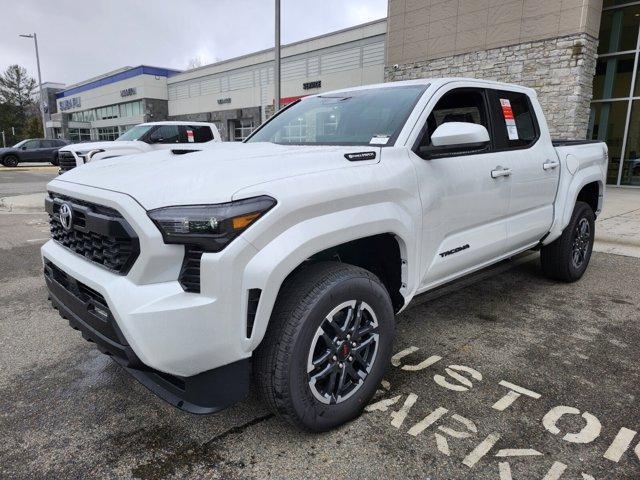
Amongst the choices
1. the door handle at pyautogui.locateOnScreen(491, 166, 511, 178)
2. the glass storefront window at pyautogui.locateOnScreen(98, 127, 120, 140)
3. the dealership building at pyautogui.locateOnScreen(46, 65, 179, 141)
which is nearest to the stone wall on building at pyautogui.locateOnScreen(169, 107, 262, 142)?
the dealership building at pyautogui.locateOnScreen(46, 65, 179, 141)

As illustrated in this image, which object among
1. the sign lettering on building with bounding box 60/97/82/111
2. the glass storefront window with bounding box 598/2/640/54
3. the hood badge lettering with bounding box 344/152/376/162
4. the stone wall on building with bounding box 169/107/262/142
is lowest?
the hood badge lettering with bounding box 344/152/376/162

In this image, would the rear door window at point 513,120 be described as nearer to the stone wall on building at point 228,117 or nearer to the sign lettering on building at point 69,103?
the stone wall on building at point 228,117

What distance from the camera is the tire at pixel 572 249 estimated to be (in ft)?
14.9

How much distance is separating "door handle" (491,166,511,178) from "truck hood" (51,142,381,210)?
1.14m

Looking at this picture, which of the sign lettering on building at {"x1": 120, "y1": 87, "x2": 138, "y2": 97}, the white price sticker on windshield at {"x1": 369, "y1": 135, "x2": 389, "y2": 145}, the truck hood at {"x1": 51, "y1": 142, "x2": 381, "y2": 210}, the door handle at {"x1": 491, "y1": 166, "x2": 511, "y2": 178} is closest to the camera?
the truck hood at {"x1": 51, "y1": 142, "x2": 381, "y2": 210}

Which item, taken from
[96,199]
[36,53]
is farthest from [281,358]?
[36,53]

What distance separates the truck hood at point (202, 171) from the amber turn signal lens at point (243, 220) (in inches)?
3.8

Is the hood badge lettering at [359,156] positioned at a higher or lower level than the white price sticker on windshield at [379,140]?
lower

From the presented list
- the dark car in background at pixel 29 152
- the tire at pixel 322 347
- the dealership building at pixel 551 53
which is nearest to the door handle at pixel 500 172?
the tire at pixel 322 347

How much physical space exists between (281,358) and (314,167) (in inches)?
36.2

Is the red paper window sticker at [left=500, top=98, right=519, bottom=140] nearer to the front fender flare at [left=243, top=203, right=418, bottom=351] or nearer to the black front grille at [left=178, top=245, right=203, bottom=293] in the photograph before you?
the front fender flare at [left=243, top=203, right=418, bottom=351]

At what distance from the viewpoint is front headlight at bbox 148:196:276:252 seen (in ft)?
6.13

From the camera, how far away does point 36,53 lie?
33625 mm

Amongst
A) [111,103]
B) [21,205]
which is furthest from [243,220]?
[111,103]
